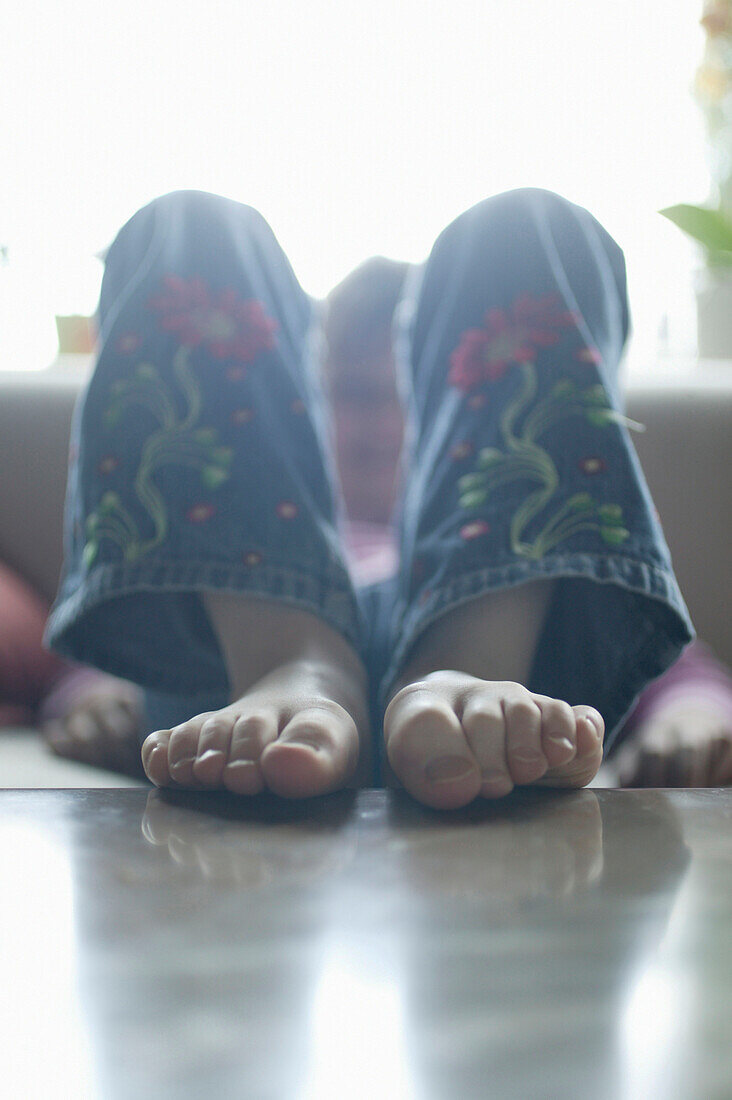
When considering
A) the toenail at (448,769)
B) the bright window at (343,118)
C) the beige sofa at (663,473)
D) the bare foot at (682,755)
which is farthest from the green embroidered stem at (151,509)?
the bright window at (343,118)

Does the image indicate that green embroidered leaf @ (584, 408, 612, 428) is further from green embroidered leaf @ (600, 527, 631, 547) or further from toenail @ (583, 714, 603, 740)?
toenail @ (583, 714, 603, 740)

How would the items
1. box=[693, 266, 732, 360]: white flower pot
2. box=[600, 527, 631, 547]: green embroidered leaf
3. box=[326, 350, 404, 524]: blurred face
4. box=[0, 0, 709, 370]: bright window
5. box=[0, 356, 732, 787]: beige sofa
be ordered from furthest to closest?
box=[0, 0, 709, 370]: bright window, box=[693, 266, 732, 360]: white flower pot, box=[326, 350, 404, 524]: blurred face, box=[0, 356, 732, 787]: beige sofa, box=[600, 527, 631, 547]: green embroidered leaf

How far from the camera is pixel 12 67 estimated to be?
5.29ft

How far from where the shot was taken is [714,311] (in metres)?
1.26

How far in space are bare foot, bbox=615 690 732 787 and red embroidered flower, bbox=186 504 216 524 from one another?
1.09ft

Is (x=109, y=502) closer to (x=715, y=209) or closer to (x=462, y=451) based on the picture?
(x=462, y=451)

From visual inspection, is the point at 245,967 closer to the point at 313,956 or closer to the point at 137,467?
the point at 313,956

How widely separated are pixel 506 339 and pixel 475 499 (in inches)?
4.2

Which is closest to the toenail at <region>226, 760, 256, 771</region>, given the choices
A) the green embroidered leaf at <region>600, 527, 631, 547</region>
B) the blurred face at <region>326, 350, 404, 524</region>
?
the green embroidered leaf at <region>600, 527, 631, 547</region>

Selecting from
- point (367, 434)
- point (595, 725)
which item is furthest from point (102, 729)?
point (367, 434)

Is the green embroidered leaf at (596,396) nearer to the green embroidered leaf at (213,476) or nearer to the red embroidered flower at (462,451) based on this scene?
the red embroidered flower at (462,451)

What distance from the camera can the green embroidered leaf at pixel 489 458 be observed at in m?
0.49

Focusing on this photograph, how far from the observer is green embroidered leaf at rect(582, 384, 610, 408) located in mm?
480

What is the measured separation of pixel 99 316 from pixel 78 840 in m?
0.41
